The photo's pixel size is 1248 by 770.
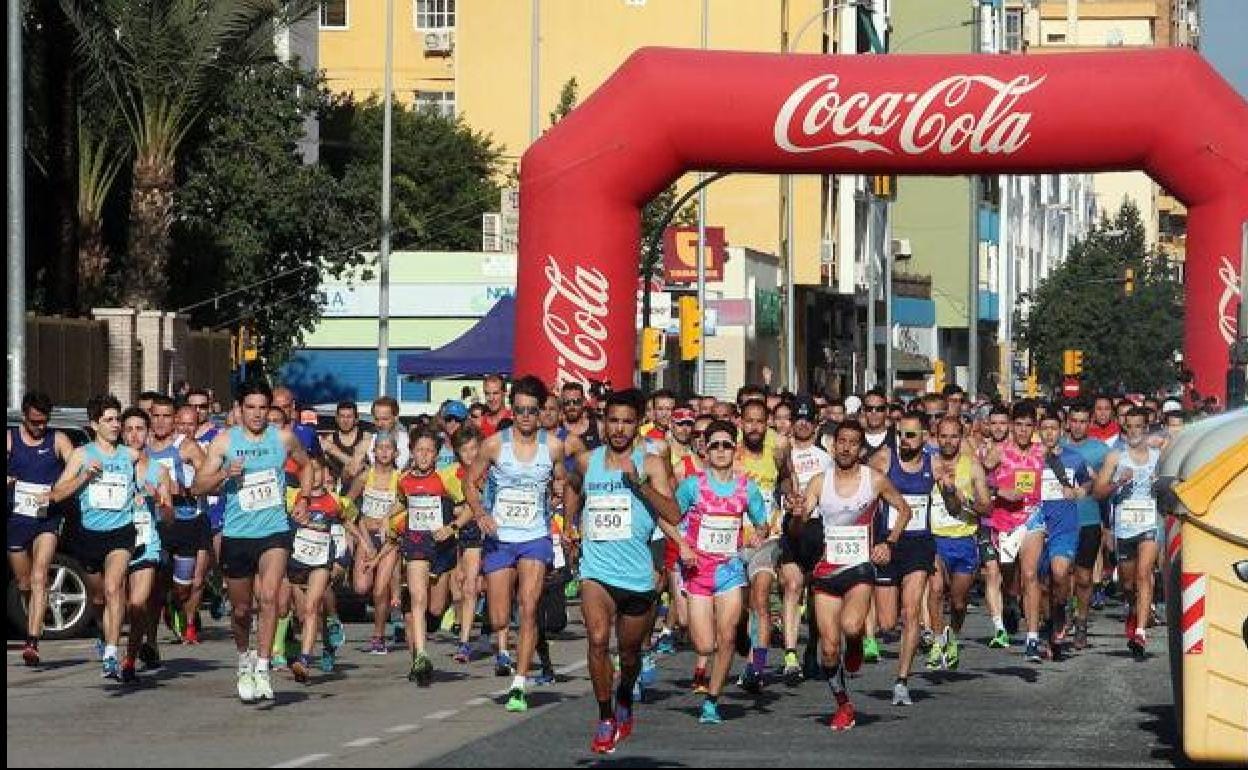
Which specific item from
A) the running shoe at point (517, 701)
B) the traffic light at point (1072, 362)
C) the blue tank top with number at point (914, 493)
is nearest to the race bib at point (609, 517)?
the running shoe at point (517, 701)

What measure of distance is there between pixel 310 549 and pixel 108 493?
1481 millimetres

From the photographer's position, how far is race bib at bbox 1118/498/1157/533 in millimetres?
22328

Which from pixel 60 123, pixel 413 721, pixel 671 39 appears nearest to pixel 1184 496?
pixel 413 721

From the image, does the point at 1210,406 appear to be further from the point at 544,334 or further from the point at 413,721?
the point at 413,721

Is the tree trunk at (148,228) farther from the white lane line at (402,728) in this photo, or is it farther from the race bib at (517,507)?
the white lane line at (402,728)

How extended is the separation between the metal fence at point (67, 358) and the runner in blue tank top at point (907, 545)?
16.1m

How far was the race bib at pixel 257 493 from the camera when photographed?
1727cm

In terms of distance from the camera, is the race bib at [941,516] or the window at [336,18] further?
the window at [336,18]

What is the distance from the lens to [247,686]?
16734 millimetres

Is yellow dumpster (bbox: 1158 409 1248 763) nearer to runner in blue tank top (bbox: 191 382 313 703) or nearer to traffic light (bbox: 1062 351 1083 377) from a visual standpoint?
runner in blue tank top (bbox: 191 382 313 703)

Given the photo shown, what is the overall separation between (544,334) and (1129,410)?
8792 millimetres

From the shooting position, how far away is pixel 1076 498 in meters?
21.8

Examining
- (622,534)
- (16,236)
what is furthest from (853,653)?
(16,236)

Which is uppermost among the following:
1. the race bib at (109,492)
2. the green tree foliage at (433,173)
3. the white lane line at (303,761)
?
the green tree foliage at (433,173)
